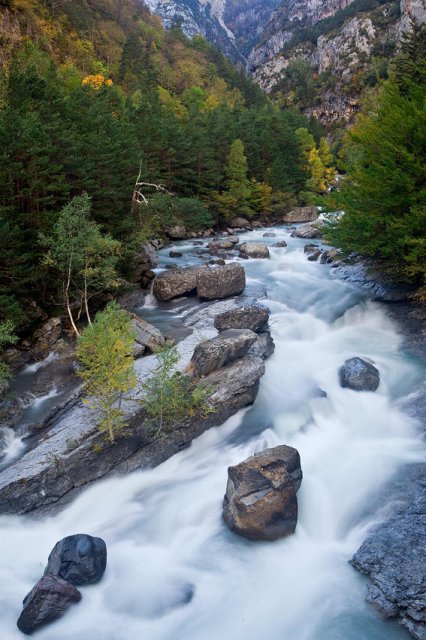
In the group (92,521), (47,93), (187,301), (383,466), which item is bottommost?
(383,466)

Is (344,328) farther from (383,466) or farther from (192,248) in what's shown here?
(192,248)

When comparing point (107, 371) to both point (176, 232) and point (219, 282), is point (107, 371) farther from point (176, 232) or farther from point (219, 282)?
point (176, 232)

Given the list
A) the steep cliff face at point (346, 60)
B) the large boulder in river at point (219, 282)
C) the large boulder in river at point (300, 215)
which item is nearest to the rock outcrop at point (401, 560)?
the large boulder in river at point (219, 282)

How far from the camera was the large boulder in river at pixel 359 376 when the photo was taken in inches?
585

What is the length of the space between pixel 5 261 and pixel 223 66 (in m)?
109

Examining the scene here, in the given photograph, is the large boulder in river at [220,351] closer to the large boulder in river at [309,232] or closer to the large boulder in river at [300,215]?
the large boulder in river at [309,232]

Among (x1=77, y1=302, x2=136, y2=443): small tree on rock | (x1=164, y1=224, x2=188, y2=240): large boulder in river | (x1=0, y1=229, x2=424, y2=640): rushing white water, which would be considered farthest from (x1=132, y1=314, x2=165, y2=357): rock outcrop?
(x1=164, y1=224, x2=188, y2=240): large boulder in river

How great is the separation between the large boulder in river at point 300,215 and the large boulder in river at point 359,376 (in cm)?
3711

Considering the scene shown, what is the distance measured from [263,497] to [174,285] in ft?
46.8

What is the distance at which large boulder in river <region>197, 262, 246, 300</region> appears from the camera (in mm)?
21750

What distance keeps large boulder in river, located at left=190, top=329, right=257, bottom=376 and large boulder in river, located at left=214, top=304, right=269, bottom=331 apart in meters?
1.80

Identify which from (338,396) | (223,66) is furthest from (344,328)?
(223,66)

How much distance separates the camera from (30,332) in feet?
60.0

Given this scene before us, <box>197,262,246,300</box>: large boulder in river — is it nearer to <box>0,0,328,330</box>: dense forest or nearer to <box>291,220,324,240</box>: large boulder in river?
<box>0,0,328,330</box>: dense forest
